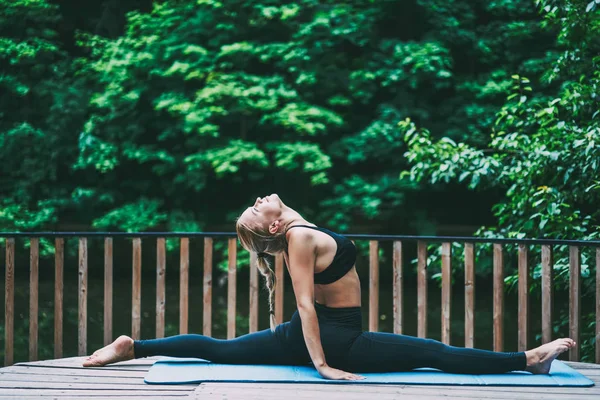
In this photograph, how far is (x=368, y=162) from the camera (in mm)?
11305

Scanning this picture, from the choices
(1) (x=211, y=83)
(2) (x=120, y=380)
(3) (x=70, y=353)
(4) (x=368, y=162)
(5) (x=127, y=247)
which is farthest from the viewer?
(5) (x=127, y=247)

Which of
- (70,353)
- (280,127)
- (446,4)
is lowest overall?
(70,353)

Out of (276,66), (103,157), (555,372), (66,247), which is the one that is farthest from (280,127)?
(555,372)

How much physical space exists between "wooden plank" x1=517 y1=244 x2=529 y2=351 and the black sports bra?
1.18 meters

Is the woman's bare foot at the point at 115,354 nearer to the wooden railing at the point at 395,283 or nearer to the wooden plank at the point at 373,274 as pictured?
the wooden railing at the point at 395,283

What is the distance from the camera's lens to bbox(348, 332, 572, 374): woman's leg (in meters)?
3.09

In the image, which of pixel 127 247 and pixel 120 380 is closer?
pixel 120 380

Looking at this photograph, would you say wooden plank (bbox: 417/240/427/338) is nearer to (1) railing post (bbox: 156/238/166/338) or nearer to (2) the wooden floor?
(2) the wooden floor

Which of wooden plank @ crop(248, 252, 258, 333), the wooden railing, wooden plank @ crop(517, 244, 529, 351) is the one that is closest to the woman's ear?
the wooden railing

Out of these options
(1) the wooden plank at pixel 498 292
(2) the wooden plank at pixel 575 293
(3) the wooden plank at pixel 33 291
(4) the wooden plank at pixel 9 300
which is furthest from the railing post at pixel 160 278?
(2) the wooden plank at pixel 575 293

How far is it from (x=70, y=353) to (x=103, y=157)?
318 centimetres

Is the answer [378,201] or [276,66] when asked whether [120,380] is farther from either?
[276,66]

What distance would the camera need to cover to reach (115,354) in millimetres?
3217

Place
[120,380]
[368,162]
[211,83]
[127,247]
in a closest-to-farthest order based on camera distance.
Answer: [120,380] → [211,83] → [368,162] → [127,247]
